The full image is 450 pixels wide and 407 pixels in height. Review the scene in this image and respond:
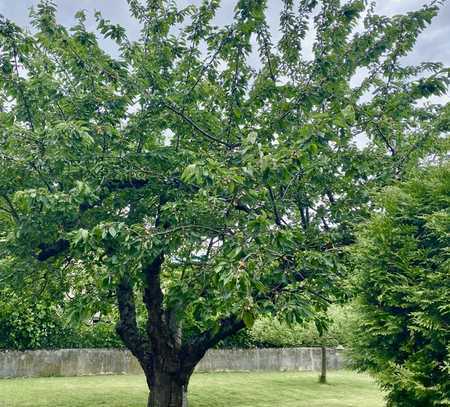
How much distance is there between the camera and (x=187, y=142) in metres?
7.15

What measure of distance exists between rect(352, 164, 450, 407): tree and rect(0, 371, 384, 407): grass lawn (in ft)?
20.6

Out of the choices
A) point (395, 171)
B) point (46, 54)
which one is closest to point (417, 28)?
point (395, 171)

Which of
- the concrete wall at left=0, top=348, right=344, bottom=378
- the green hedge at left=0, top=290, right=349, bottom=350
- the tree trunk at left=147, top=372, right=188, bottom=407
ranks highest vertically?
the green hedge at left=0, top=290, right=349, bottom=350

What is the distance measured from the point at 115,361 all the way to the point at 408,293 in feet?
39.7

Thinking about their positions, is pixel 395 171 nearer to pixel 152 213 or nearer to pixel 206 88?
pixel 206 88

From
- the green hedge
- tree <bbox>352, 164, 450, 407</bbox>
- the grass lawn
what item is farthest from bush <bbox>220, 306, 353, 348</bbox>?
Answer: tree <bbox>352, 164, 450, 407</bbox>

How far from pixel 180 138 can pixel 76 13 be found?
2480 millimetres

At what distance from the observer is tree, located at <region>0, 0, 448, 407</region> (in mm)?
5754

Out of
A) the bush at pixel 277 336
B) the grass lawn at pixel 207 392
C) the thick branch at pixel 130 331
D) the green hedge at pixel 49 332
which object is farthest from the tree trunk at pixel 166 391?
the bush at pixel 277 336

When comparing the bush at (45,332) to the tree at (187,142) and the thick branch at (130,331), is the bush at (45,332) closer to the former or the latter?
the thick branch at (130,331)

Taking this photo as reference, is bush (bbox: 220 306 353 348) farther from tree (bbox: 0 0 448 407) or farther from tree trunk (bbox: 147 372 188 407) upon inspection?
tree (bbox: 0 0 448 407)

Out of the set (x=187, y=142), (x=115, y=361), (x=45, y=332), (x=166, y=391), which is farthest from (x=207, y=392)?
(x=187, y=142)

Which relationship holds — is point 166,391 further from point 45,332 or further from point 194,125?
point 45,332

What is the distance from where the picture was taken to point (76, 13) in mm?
6934
